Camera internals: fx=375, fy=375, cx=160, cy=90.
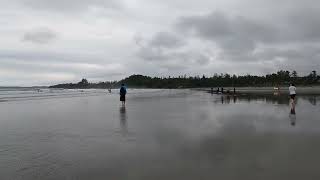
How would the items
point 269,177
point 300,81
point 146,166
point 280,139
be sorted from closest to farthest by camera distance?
point 269,177 < point 146,166 < point 280,139 < point 300,81

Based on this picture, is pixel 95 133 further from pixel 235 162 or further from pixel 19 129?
pixel 235 162

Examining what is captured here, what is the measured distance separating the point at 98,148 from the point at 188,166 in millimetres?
3548

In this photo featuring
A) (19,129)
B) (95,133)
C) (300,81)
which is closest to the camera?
(95,133)

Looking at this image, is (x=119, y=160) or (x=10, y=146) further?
(x=10, y=146)

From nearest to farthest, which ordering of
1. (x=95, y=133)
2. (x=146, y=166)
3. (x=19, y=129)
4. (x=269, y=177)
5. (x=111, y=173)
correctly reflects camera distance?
(x=269, y=177) → (x=111, y=173) → (x=146, y=166) → (x=95, y=133) → (x=19, y=129)

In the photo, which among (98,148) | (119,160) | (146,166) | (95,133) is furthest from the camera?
(95,133)

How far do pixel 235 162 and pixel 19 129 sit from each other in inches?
419

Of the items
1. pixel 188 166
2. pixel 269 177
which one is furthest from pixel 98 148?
pixel 269 177

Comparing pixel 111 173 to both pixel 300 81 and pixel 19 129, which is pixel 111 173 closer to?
pixel 19 129

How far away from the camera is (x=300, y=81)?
156 m

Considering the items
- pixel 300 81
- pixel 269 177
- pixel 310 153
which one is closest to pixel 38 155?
pixel 269 177

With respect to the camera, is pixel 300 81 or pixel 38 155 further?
pixel 300 81

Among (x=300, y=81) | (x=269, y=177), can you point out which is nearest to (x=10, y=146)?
(x=269, y=177)

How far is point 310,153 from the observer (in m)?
9.58
